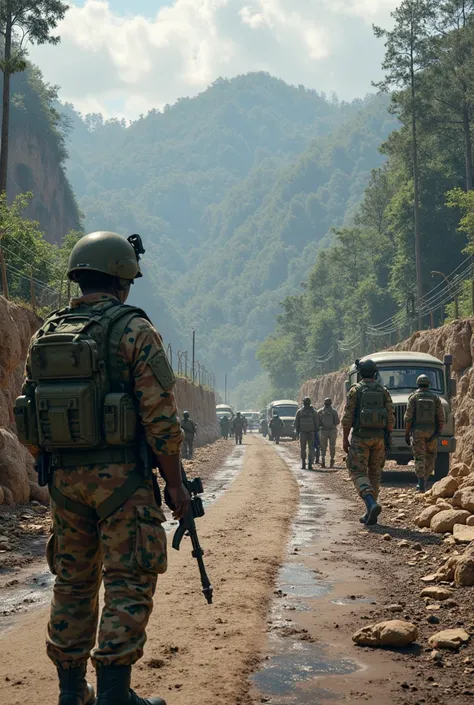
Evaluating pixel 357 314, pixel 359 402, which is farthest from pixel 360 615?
pixel 357 314

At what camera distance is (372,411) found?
35.7 ft

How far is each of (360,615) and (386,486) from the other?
34.8 ft

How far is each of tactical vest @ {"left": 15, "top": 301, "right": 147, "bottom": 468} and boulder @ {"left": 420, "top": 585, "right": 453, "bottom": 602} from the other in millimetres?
3452

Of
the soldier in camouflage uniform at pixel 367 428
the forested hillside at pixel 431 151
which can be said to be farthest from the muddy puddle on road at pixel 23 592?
the forested hillside at pixel 431 151

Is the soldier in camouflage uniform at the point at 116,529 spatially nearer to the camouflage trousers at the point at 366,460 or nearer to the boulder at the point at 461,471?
the camouflage trousers at the point at 366,460

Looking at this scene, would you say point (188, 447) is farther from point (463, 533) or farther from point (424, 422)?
point (463, 533)

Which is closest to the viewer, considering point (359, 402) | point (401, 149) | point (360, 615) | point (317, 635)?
point (317, 635)

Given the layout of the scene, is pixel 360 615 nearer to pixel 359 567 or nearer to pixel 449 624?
pixel 449 624

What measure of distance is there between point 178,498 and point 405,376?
14539 mm

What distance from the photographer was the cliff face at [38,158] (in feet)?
240

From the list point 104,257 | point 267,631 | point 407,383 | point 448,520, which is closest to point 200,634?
point 267,631

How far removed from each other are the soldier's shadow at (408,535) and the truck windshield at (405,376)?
7.36 meters

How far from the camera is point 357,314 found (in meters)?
75.6

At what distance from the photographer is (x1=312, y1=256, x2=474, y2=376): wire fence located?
39812mm
